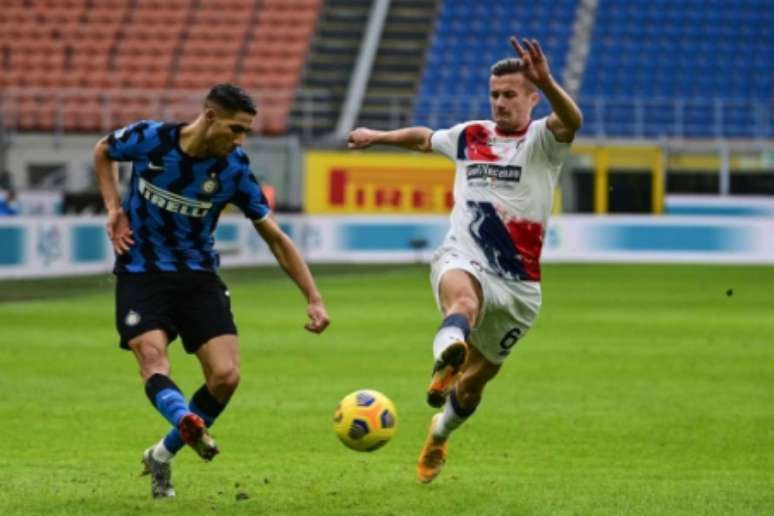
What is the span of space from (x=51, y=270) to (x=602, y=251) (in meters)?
13.3

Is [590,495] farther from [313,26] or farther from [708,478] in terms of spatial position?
[313,26]

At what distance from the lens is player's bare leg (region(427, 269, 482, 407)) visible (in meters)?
8.62

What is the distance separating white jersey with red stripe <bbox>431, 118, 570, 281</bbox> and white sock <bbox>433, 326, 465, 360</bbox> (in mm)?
820

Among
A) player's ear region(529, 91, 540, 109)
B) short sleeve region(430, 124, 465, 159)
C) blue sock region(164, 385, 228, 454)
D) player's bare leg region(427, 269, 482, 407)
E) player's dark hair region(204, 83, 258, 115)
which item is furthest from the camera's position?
short sleeve region(430, 124, 465, 159)

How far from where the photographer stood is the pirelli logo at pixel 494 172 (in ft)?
31.6

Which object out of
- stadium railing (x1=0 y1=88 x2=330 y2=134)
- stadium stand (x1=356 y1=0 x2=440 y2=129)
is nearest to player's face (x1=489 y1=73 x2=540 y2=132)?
stadium railing (x1=0 y1=88 x2=330 y2=134)

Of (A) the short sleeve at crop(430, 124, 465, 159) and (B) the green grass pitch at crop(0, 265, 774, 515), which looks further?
(A) the short sleeve at crop(430, 124, 465, 159)

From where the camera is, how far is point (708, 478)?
9.99 metres

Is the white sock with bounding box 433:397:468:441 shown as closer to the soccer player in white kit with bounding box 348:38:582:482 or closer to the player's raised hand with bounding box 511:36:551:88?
the soccer player in white kit with bounding box 348:38:582:482

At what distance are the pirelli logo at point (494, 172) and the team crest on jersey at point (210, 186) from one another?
62.1 inches

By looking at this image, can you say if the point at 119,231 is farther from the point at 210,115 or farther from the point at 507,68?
the point at 507,68

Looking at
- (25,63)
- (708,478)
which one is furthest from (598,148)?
(708,478)

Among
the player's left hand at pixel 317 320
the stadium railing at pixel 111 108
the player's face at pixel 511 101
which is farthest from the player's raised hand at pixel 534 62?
the stadium railing at pixel 111 108

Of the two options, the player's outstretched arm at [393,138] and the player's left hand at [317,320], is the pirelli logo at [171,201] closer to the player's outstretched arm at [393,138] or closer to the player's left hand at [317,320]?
the player's left hand at [317,320]
